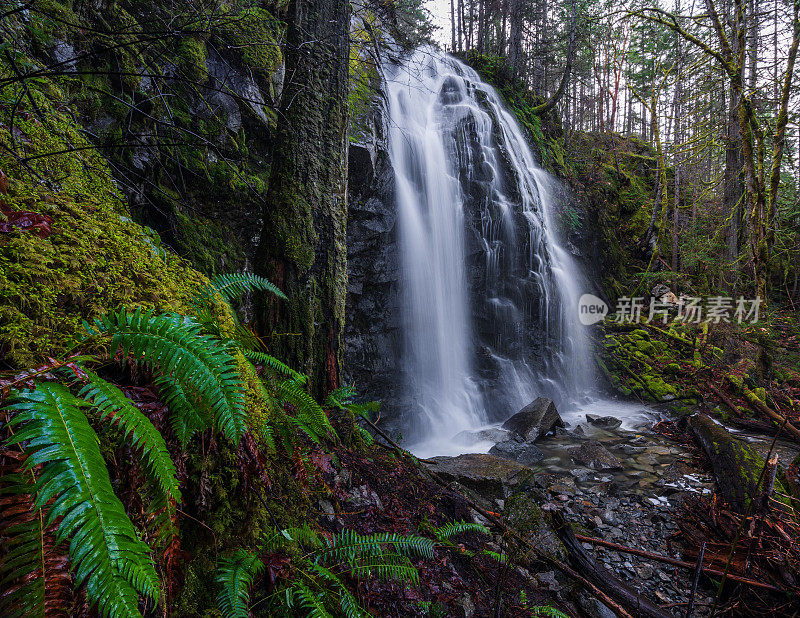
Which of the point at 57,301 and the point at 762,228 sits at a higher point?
the point at 762,228

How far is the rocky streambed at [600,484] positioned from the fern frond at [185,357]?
5.48ft

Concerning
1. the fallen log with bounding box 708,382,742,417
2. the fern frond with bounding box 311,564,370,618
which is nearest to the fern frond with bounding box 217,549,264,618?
the fern frond with bounding box 311,564,370,618

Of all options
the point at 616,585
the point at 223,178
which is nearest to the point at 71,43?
the point at 223,178

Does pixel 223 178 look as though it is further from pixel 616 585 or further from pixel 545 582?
pixel 616 585

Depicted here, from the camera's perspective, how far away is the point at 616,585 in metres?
2.94

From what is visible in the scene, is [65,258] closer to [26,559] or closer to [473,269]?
[26,559]

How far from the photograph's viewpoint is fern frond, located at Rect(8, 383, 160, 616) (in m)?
0.70

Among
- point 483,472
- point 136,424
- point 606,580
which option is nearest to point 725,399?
A: point 483,472

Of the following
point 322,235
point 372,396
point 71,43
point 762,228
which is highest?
point 71,43

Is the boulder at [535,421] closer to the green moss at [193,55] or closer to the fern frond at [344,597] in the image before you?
the fern frond at [344,597]

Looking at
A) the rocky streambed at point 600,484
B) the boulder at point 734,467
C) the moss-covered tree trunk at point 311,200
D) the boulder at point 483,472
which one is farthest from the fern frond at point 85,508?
the boulder at point 734,467

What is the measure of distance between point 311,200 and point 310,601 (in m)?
2.72

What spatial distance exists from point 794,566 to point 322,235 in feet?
14.9

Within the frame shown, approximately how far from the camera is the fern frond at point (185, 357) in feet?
3.64
